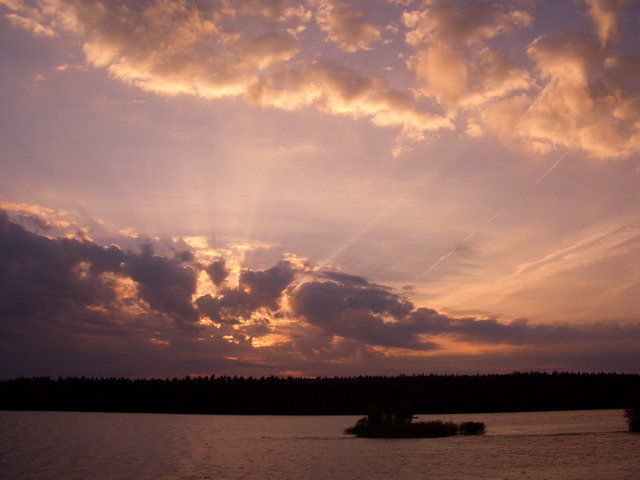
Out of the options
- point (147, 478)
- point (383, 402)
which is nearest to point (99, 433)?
point (383, 402)

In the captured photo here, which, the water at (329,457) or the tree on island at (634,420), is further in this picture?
the tree on island at (634,420)

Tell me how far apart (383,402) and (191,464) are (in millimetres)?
48578

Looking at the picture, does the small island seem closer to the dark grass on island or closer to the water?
the dark grass on island

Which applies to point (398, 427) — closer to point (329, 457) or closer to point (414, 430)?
point (414, 430)

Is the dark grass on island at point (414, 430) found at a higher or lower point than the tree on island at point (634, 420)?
lower

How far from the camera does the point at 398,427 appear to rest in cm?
10825

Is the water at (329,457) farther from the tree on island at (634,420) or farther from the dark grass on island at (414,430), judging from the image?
the tree on island at (634,420)

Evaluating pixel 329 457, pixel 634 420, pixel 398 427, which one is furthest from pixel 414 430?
pixel 634 420

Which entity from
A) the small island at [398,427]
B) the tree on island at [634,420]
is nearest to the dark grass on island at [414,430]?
the small island at [398,427]

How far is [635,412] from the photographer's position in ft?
→ 338

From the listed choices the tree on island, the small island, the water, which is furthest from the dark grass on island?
the tree on island

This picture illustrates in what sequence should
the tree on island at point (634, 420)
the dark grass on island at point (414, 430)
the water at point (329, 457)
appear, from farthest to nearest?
1. the dark grass on island at point (414, 430)
2. the tree on island at point (634, 420)
3. the water at point (329, 457)

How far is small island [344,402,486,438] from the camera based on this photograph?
351ft

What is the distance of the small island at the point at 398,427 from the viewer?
10700cm
